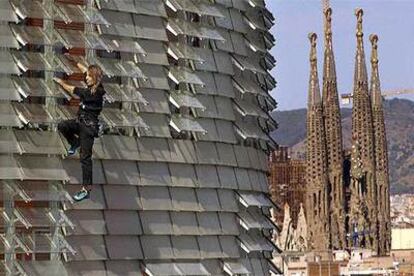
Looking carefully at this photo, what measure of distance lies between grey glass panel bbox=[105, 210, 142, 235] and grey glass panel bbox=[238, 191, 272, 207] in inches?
104

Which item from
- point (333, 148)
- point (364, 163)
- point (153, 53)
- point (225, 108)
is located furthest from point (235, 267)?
point (364, 163)

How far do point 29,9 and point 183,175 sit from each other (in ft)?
10.6

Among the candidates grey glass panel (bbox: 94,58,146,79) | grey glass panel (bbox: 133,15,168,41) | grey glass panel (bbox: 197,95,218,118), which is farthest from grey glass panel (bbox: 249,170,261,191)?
grey glass panel (bbox: 94,58,146,79)

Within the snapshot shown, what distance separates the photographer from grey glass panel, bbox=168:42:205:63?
1901 cm

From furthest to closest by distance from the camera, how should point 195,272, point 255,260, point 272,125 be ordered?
point 272,125
point 255,260
point 195,272

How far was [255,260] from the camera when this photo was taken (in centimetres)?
2094

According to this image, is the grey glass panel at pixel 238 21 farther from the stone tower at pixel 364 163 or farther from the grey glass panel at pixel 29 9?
the stone tower at pixel 364 163

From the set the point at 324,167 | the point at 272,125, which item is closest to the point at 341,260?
the point at 324,167

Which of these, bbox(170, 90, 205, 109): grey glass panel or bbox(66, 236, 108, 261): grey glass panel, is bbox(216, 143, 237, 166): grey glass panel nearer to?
bbox(170, 90, 205, 109): grey glass panel

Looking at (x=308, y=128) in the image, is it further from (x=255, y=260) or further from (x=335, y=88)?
(x=255, y=260)

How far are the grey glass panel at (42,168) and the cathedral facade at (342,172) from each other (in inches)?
4590

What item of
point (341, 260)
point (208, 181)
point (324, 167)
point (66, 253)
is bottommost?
point (66, 253)

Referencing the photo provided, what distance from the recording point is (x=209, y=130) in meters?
19.6

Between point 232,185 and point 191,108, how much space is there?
1463mm
